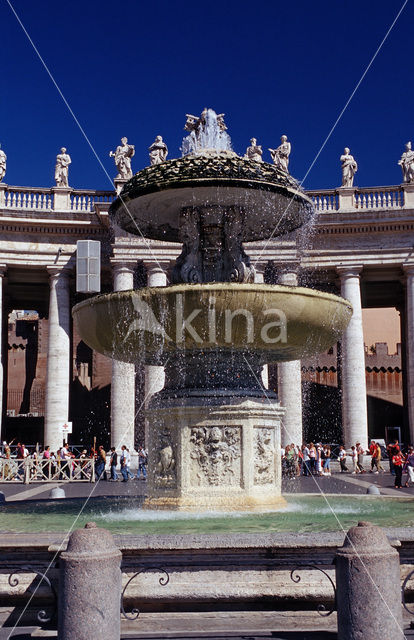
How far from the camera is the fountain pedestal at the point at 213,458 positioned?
29.8 ft

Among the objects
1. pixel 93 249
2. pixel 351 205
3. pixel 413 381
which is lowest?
pixel 413 381

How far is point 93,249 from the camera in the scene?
28391 millimetres

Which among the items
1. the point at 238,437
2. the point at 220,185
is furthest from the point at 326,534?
the point at 220,185

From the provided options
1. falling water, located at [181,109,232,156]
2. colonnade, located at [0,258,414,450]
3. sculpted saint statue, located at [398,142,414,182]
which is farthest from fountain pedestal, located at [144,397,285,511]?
sculpted saint statue, located at [398,142,414,182]

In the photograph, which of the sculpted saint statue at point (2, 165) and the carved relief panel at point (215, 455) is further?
the sculpted saint statue at point (2, 165)

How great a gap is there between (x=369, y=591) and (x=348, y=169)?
32.4 meters

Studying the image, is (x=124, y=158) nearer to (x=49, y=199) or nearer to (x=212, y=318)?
(x=49, y=199)

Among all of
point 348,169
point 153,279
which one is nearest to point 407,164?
point 348,169

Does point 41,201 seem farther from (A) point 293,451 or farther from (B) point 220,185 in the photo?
(B) point 220,185

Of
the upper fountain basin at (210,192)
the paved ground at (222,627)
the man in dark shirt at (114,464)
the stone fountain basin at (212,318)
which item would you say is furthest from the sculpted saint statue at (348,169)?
the paved ground at (222,627)

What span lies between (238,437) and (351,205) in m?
27.0

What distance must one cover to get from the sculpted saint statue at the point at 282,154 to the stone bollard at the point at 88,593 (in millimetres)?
31141

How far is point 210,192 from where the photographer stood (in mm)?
9883

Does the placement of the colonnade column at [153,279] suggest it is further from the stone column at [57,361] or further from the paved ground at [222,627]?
the paved ground at [222,627]
